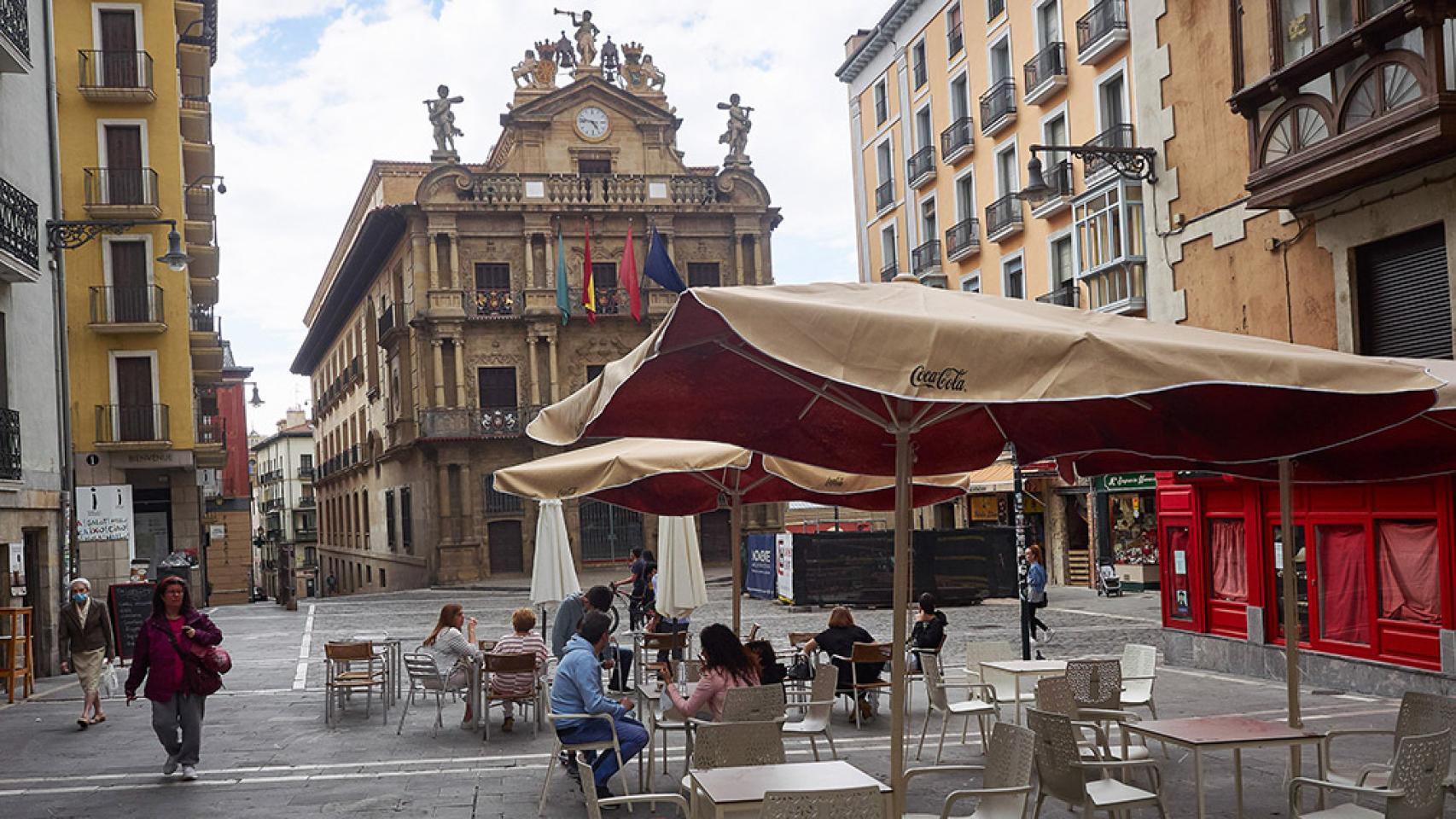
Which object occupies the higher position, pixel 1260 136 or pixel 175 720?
pixel 1260 136

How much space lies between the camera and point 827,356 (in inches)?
210

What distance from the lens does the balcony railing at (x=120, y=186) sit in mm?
29781

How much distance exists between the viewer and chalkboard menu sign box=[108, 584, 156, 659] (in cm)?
2020

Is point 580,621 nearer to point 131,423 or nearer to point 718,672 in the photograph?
point 718,672

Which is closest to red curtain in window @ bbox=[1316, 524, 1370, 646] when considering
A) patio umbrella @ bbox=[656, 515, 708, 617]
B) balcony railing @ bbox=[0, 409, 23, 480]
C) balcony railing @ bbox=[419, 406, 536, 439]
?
patio umbrella @ bbox=[656, 515, 708, 617]

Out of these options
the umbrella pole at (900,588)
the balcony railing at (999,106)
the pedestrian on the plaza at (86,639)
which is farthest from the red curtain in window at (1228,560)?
the balcony railing at (999,106)

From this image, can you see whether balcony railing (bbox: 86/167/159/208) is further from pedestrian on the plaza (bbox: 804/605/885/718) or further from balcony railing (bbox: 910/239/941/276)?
pedestrian on the plaza (bbox: 804/605/885/718)

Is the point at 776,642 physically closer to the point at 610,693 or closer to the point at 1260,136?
the point at 610,693

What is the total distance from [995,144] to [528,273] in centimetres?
1685

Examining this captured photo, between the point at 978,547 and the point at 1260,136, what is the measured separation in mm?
15326

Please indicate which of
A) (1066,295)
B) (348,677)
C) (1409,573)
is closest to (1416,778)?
(1409,573)

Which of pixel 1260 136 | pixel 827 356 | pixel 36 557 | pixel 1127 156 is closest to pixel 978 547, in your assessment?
pixel 1127 156

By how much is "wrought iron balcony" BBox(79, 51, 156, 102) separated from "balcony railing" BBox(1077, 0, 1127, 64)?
66.6 ft

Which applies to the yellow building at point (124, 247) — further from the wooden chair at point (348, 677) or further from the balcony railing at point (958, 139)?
the balcony railing at point (958, 139)
